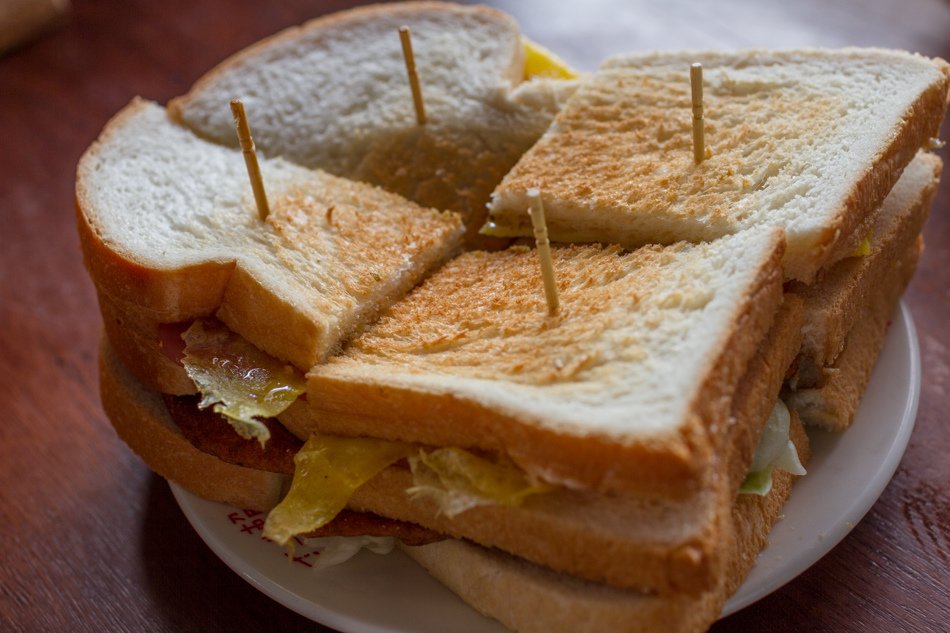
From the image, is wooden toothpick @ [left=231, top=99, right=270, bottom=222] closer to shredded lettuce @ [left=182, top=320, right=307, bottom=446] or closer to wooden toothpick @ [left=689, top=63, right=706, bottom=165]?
shredded lettuce @ [left=182, top=320, right=307, bottom=446]

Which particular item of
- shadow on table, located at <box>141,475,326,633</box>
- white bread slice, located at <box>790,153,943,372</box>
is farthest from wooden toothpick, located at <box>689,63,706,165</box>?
shadow on table, located at <box>141,475,326,633</box>

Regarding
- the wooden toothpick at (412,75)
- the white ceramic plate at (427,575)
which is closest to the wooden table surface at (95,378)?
the white ceramic plate at (427,575)

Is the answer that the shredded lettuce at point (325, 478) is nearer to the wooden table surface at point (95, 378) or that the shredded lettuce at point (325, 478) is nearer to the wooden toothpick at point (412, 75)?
the wooden table surface at point (95, 378)

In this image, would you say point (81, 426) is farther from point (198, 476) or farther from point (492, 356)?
point (492, 356)

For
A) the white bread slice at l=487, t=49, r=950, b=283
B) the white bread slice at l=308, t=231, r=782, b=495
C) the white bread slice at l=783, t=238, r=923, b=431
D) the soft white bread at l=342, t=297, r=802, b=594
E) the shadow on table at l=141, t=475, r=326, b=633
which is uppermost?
the white bread slice at l=487, t=49, r=950, b=283

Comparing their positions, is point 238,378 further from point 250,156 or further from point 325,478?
point 250,156

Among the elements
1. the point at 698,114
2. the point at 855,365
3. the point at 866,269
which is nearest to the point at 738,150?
the point at 698,114
